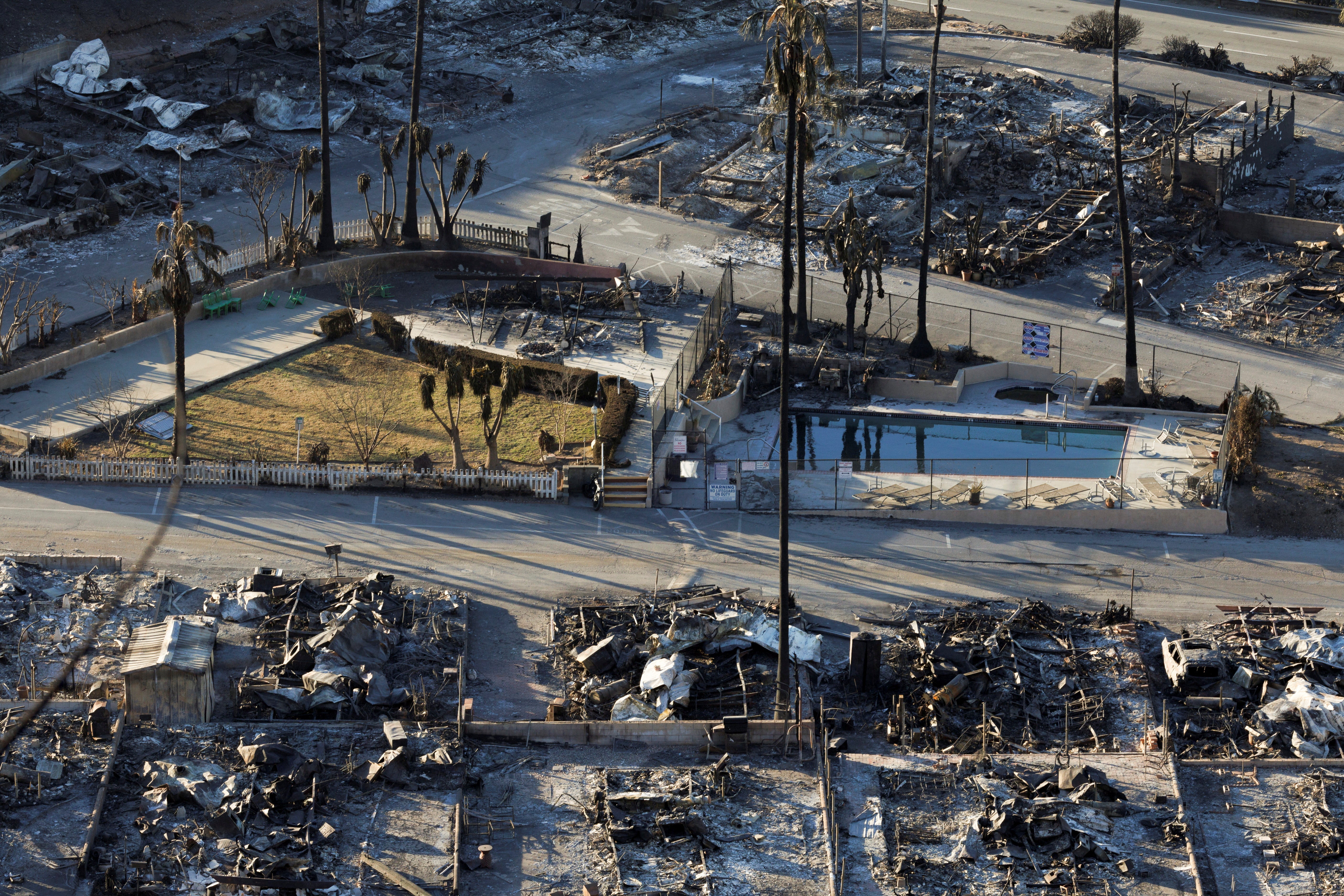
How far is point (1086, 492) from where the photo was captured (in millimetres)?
53219

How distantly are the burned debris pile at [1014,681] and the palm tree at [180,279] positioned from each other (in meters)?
21.4

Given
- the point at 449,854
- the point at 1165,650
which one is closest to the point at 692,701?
the point at 449,854

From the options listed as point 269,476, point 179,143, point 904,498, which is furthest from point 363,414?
point 179,143

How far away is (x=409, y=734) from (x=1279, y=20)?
74.6 metres

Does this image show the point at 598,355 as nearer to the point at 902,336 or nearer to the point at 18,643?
the point at 902,336

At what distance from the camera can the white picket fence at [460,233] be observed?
70.8 m

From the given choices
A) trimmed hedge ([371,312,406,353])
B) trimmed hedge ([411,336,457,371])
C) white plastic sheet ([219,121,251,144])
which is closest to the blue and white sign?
trimmed hedge ([411,336,457,371])

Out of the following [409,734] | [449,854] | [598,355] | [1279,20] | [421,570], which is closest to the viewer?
[449,854]

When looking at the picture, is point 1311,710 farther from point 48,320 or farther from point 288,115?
point 288,115

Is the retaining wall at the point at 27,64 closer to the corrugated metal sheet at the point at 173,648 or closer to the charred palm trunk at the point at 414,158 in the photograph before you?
the charred palm trunk at the point at 414,158

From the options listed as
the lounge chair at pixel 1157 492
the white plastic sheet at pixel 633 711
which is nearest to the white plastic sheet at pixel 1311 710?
the lounge chair at pixel 1157 492

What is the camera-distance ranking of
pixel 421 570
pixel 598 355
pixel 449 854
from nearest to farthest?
1. pixel 449 854
2. pixel 421 570
3. pixel 598 355

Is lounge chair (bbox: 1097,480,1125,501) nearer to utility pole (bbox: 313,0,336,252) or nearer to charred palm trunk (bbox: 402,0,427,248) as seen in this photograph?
charred palm trunk (bbox: 402,0,427,248)

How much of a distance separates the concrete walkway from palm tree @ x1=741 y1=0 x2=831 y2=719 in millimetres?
23180
